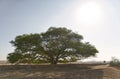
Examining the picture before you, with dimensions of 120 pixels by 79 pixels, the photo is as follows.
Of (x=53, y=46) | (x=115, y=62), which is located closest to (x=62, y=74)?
(x=53, y=46)

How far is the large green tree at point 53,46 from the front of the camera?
30203 millimetres

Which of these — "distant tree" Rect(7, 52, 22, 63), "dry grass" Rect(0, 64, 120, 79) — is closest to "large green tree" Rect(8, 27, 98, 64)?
"distant tree" Rect(7, 52, 22, 63)

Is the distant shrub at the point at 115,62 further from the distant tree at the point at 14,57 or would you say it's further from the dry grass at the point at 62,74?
the distant tree at the point at 14,57

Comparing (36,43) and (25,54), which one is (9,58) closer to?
(25,54)

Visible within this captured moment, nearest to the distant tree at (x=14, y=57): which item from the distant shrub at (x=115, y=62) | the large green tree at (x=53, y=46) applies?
the large green tree at (x=53, y=46)

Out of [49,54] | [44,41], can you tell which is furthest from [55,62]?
[44,41]

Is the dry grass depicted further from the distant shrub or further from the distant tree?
the distant shrub

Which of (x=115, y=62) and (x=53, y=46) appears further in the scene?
(x=115, y=62)

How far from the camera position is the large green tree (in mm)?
30203

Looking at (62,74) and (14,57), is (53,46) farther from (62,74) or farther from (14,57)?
(62,74)

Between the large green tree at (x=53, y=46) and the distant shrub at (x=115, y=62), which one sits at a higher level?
the large green tree at (x=53, y=46)

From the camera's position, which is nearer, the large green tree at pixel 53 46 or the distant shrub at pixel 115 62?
the large green tree at pixel 53 46

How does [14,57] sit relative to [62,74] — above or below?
above

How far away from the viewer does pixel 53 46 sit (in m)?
30.6
